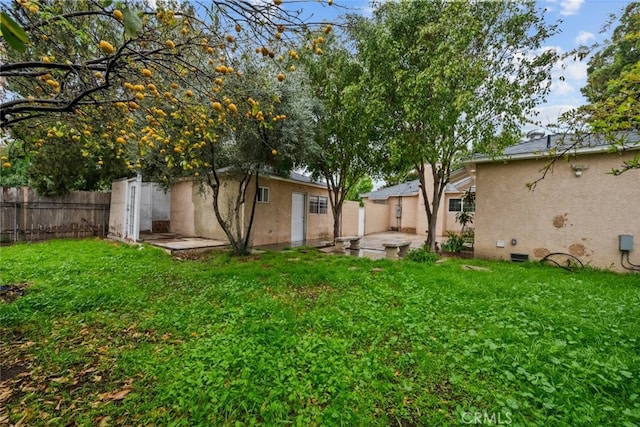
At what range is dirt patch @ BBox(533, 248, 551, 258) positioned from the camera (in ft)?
23.5

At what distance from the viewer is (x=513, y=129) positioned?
7027mm

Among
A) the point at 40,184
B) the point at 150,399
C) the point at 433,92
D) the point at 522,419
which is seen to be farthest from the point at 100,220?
the point at 522,419

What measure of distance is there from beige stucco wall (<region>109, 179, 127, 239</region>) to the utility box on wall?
13.9m

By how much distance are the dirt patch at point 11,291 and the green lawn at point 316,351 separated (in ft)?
0.18

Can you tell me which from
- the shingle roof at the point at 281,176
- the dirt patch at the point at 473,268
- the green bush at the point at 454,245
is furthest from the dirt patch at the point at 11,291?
the green bush at the point at 454,245

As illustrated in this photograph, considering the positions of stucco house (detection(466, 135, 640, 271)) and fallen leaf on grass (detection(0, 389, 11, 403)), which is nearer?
fallen leaf on grass (detection(0, 389, 11, 403))

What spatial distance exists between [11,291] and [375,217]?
16405 mm

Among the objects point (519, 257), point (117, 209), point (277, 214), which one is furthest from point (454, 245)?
point (117, 209)

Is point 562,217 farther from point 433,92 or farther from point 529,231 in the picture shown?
point 433,92

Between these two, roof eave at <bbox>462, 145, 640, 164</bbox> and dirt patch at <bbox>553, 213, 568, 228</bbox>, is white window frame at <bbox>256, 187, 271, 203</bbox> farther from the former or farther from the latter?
dirt patch at <bbox>553, 213, 568, 228</bbox>

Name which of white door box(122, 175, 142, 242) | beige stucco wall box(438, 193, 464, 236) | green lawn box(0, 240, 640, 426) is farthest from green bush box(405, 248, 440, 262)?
beige stucco wall box(438, 193, 464, 236)

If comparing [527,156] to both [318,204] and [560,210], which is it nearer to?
[560,210]

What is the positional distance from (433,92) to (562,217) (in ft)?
15.0

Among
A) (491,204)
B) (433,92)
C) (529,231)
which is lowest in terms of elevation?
(529,231)
